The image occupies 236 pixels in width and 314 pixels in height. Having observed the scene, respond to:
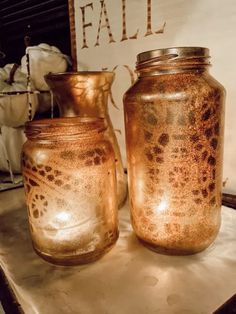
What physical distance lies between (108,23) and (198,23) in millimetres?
340

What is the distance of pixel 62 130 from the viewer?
0.51 m

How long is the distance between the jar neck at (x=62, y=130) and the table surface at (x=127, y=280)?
10.1 inches

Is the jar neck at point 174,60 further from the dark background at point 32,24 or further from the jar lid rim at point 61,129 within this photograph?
the dark background at point 32,24

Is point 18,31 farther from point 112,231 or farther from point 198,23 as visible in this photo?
point 112,231

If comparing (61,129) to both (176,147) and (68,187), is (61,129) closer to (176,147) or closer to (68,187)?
(68,187)

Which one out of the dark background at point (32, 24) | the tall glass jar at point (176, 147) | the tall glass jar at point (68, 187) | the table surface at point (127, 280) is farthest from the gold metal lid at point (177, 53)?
the dark background at point (32, 24)

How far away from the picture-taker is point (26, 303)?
470mm

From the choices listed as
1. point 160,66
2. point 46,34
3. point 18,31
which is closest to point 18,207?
point 160,66

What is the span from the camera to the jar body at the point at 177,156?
0.50 metres

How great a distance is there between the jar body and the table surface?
4 centimetres

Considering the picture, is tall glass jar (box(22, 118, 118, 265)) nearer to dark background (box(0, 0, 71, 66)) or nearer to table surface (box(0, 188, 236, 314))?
table surface (box(0, 188, 236, 314))

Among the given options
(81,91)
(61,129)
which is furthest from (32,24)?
(61,129)

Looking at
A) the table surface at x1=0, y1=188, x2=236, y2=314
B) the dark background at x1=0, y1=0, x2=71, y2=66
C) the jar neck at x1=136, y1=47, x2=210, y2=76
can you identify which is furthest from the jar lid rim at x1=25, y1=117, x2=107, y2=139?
the dark background at x1=0, y1=0, x2=71, y2=66

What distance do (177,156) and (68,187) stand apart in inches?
8.3
